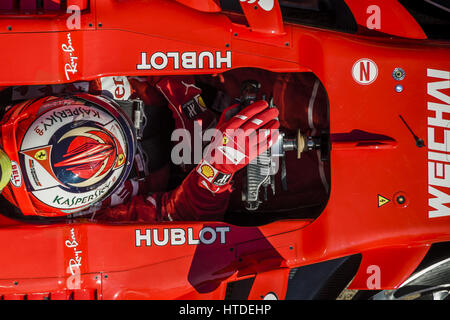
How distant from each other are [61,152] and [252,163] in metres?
0.93

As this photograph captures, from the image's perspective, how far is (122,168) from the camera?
2189 mm

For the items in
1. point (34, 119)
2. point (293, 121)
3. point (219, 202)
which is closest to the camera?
point (34, 119)

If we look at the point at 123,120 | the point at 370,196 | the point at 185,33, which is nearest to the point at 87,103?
the point at 123,120

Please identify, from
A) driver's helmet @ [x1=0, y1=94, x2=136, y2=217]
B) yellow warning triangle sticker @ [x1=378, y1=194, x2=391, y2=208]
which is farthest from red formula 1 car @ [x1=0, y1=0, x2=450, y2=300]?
driver's helmet @ [x1=0, y1=94, x2=136, y2=217]

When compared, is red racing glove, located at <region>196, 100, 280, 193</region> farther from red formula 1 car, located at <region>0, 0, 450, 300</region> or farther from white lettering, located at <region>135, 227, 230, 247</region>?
white lettering, located at <region>135, 227, 230, 247</region>

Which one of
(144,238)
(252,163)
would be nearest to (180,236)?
(144,238)

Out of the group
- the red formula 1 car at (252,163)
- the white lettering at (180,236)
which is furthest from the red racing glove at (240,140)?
the white lettering at (180,236)

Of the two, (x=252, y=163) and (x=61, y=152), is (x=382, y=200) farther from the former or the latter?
(x=61, y=152)

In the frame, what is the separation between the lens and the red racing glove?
220cm

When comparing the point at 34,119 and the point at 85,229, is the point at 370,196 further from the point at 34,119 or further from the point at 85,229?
the point at 34,119

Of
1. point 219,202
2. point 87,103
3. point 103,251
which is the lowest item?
point 103,251

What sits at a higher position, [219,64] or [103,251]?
[219,64]

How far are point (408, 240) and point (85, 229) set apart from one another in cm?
162

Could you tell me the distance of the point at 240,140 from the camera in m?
2.19
